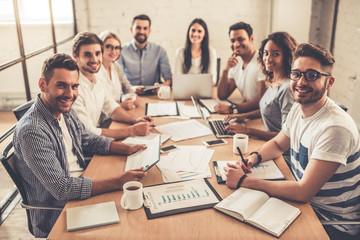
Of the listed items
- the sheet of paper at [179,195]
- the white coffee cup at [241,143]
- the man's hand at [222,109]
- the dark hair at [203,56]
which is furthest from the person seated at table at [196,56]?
the sheet of paper at [179,195]

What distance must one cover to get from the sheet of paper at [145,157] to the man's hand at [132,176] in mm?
76

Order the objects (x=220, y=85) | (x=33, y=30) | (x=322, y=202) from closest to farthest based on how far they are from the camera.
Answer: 1. (x=322, y=202)
2. (x=220, y=85)
3. (x=33, y=30)

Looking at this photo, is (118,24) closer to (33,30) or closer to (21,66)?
(33,30)

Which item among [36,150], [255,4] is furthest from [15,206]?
[255,4]

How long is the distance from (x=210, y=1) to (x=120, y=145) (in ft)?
10.3

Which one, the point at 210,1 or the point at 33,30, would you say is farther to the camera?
the point at 210,1

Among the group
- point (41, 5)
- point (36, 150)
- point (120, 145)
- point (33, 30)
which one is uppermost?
point (41, 5)

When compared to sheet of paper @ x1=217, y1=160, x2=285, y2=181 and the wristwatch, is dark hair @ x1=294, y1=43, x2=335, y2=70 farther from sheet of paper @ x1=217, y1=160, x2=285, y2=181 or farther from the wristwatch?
the wristwatch

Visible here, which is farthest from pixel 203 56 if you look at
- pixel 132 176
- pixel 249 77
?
pixel 132 176

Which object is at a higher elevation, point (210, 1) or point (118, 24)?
point (210, 1)

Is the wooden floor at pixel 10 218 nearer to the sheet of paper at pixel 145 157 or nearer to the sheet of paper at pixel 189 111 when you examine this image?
the sheet of paper at pixel 145 157

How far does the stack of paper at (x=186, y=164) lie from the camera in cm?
153

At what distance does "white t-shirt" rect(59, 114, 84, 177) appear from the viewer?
1.68 meters

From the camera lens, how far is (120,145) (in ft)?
5.88
